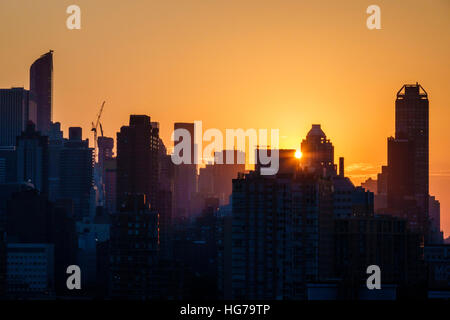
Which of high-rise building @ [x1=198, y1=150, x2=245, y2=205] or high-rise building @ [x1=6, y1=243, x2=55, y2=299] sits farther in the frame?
high-rise building @ [x1=198, y1=150, x2=245, y2=205]

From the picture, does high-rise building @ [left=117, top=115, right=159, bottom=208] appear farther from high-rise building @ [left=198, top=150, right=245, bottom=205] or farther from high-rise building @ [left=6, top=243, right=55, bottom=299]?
high-rise building @ [left=6, top=243, right=55, bottom=299]

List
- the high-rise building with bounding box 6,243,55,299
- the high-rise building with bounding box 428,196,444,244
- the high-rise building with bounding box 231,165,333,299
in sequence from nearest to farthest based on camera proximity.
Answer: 1. the high-rise building with bounding box 231,165,333,299
2. the high-rise building with bounding box 6,243,55,299
3. the high-rise building with bounding box 428,196,444,244

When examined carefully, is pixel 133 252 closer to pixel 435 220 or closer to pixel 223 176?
pixel 435 220

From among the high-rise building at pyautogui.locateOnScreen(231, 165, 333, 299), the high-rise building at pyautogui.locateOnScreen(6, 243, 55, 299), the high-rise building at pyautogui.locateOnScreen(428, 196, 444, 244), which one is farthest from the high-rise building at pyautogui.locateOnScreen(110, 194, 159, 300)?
the high-rise building at pyautogui.locateOnScreen(428, 196, 444, 244)

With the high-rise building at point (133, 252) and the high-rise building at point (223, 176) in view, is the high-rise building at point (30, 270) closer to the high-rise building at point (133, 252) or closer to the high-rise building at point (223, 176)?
the high-rise building at point (133, 252)

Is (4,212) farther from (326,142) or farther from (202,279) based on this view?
(202,279)

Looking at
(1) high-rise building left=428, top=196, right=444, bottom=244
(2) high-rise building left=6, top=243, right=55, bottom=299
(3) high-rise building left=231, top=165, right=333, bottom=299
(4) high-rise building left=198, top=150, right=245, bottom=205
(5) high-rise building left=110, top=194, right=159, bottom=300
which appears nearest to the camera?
(3) high-rise building left=231, top=165, right=333, bottom=299

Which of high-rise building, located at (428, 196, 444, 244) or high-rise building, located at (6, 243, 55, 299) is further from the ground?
high-rise building, located at (428, 196, 444, 244)

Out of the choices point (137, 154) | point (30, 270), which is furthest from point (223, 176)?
point (30, 270)
